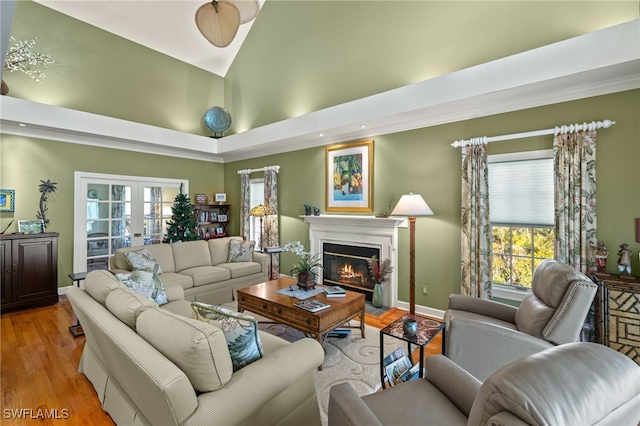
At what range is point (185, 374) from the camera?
1.41 metres

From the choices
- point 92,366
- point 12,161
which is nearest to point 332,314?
point 92,366

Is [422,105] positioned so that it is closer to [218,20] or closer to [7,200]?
[218,20]

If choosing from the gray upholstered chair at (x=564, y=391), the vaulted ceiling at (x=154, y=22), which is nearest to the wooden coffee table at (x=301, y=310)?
the gray upholstered chair at (x=564, y=391)

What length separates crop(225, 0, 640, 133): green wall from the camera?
10.9 feet

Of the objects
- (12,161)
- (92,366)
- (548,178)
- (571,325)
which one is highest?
(12,161)

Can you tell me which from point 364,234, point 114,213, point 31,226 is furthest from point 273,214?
point 31,226

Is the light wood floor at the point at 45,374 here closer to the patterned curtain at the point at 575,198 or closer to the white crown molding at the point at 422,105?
the patterned curtain at the point at 575,198

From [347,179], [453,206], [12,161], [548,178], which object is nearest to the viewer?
[548,178]

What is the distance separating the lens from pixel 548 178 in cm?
329

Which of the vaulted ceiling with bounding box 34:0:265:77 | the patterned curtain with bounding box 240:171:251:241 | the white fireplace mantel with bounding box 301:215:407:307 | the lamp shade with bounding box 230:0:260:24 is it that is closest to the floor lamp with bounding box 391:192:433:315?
the white fireplace mantel with bounding box 301:215:407:307

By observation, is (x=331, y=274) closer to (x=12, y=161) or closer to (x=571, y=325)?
(x=571, y=325)

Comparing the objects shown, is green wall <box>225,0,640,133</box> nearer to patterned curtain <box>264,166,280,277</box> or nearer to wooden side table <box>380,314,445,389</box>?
patterned curtain <box>264,166,280,277</box>

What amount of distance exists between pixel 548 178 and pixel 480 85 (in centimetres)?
129

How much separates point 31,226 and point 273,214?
3.85 metres
